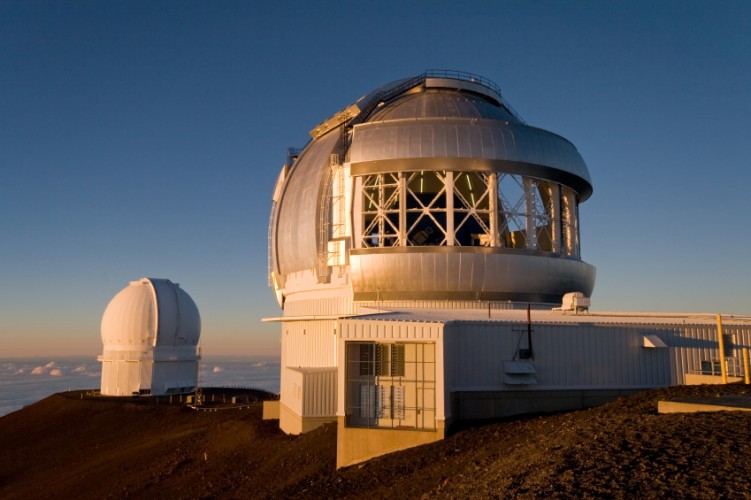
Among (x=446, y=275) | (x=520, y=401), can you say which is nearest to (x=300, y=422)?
(x=446, y=275)

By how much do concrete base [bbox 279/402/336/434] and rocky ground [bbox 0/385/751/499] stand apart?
1.64 ft

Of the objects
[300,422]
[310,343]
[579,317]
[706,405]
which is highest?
[579,317]

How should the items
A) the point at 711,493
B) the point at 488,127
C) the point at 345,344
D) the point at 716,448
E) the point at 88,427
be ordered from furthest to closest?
the point at 88,427
the point at 488,127
the point at 345,344
the point at 716,448
the point at 711,493

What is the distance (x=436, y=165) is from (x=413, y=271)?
393cm

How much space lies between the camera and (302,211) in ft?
82.6

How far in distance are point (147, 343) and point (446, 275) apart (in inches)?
1036

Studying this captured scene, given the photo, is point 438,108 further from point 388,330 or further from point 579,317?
point 388,330

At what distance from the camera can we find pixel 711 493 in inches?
284

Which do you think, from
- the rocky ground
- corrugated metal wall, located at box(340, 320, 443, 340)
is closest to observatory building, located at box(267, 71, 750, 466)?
corrugated metal wall, located at box(340, 320, 443, 340)

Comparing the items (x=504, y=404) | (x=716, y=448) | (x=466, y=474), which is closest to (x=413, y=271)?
(x=504, y=404)

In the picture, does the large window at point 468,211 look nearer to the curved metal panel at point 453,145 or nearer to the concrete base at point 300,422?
the curved metal panel at point 453,145

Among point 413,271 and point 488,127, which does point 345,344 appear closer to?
point 413,271

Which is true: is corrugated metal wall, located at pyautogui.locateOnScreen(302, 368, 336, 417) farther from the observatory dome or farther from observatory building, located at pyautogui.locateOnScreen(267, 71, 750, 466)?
the observatory dome

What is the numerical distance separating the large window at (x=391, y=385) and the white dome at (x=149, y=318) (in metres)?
28.7
